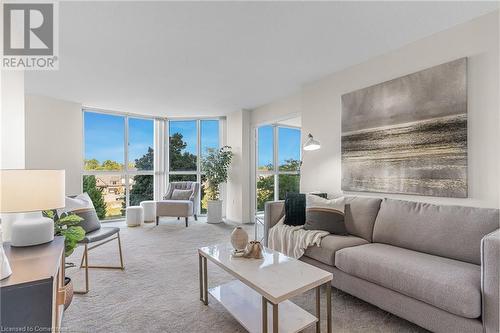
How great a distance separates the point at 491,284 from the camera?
141 cm

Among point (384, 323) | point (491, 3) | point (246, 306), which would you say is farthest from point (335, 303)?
point (491, 3)

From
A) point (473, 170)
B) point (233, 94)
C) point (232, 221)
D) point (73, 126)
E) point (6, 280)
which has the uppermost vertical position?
point (233, 94)

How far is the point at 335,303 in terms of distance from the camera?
7.00 ft

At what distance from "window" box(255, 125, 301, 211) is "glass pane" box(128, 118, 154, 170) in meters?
2.68

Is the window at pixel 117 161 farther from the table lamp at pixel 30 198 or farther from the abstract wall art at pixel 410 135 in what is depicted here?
the abstract wall art at pixel 410 135

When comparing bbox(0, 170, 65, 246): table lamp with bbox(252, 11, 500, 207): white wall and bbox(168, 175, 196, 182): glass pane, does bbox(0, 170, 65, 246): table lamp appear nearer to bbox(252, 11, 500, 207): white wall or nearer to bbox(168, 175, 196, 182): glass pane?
bbox(252, 11, 500, 207): white wall

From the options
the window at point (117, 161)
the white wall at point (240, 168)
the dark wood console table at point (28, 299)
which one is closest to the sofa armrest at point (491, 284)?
the dark wood console table at point (28, 299)

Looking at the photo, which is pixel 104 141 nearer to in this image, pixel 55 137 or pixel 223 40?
pixel 55 137

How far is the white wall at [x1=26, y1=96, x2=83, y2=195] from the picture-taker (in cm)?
427

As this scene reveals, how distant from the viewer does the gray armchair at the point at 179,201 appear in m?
5.12

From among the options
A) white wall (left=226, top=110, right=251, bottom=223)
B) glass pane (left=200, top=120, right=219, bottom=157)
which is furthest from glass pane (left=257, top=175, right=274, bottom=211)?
glass pane (left=200, top=120, right=219, bottom=157)

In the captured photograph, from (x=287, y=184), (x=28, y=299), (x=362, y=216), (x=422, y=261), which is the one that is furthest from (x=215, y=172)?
(x=28, y=299)

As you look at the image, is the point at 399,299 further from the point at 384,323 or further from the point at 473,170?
the point at 473,170

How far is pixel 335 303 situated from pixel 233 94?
3432 millimetres
